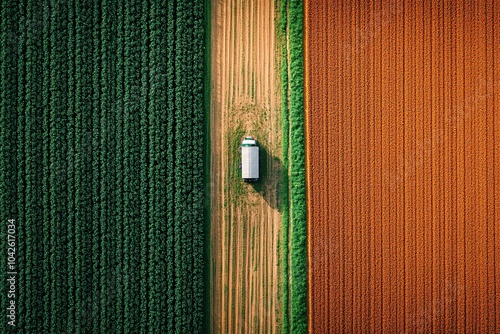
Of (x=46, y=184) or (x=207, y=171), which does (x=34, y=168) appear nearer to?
(x=46, y=184)

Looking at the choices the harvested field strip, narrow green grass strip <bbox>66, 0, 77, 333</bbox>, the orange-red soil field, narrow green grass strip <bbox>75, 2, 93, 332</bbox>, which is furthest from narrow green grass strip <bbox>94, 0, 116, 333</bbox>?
the orange-red soil field

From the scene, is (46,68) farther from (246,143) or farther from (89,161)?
(246,143)

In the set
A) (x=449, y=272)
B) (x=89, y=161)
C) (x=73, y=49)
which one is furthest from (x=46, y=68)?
(x=449, y=272)

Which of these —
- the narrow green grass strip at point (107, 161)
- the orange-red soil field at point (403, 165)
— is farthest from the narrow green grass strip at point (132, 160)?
the orange-red soil field at point (403, 165)

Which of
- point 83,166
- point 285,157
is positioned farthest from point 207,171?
point 83,166

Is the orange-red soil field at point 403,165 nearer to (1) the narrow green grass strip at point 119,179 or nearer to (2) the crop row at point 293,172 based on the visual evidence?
(2) the crop row at point 293,172

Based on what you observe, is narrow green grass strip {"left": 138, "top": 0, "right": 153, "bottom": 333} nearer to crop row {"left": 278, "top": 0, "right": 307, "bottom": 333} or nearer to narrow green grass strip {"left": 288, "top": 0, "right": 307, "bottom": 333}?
crop row {"left": 278, "top": 0, "right": 307, "bottom": 333}
